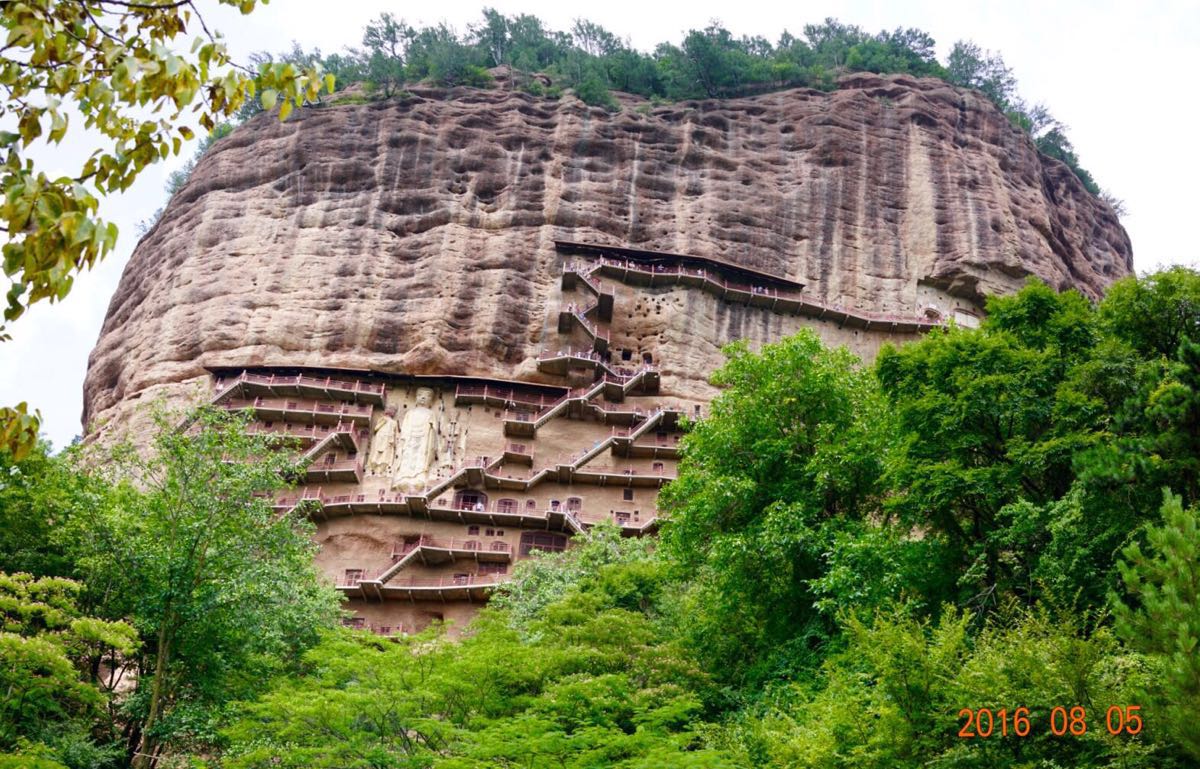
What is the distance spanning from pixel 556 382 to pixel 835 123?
22.8 m

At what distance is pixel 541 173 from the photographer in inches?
2047

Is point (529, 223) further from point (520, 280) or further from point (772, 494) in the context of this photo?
point (772, 494)

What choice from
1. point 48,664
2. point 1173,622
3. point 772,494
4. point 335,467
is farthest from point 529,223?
point 1173,622

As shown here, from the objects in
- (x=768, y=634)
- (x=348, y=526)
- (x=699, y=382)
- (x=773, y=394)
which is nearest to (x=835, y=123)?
(x=699, y=382)

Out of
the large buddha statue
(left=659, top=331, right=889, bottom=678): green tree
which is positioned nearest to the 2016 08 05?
(left=659, top=331, right=889, bottom=678): green tree

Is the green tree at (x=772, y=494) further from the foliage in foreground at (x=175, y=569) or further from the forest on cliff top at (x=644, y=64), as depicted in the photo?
the forest on cliff top at (x=644, y=64)

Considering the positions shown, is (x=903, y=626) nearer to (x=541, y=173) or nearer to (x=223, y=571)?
(x=223, y=571)

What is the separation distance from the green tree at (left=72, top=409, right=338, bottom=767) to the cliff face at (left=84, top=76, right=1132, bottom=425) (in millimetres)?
20970

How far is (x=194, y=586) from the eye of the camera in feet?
69.6

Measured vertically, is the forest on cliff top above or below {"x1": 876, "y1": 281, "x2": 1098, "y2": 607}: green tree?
above

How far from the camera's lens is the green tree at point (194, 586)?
20453 mm

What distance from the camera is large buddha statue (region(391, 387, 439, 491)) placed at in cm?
4056

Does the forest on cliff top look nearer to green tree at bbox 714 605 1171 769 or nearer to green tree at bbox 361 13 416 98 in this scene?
green tree at bbox 361 13 416 98

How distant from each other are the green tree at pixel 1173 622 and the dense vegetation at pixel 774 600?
36 millimetres
